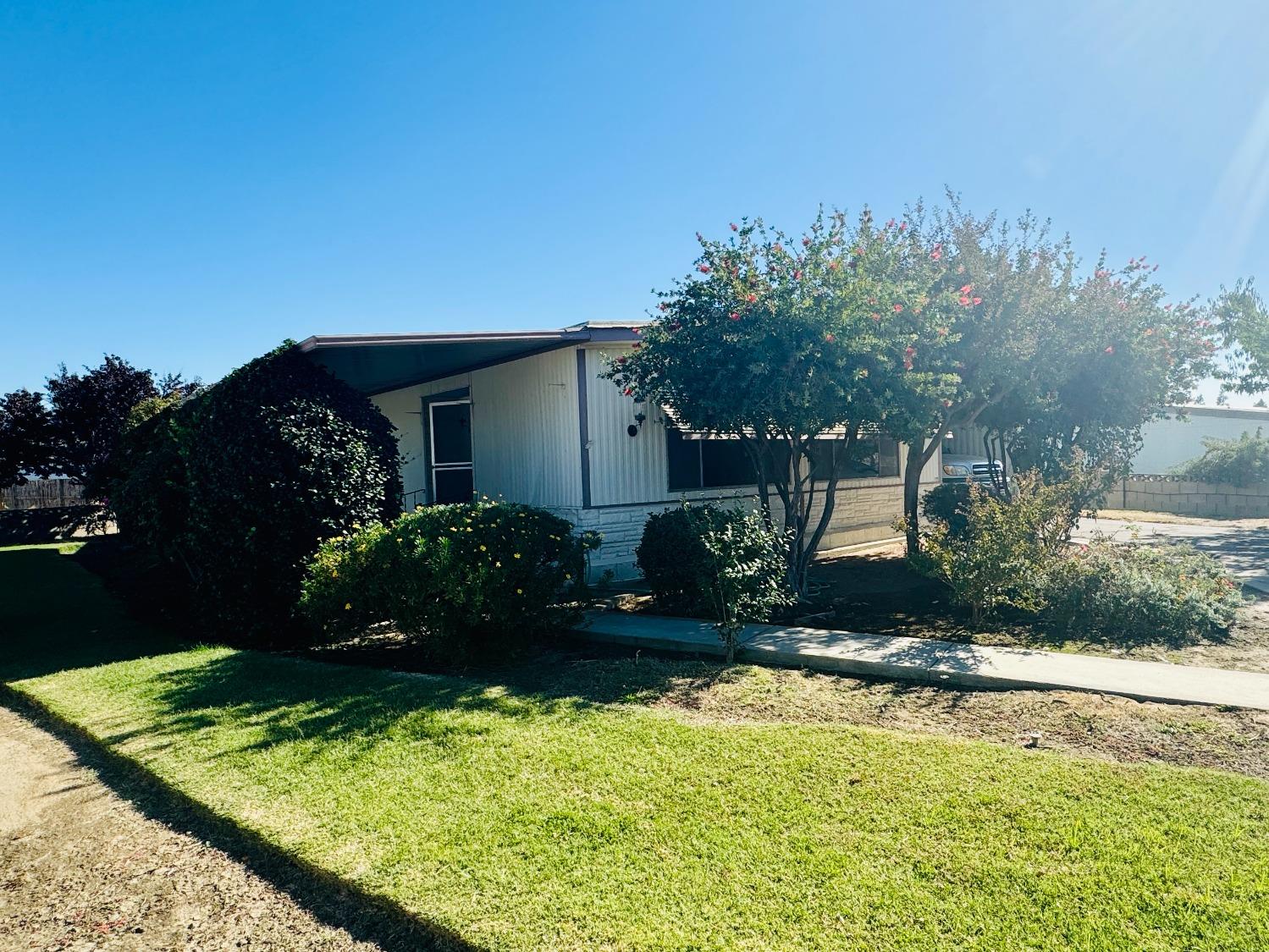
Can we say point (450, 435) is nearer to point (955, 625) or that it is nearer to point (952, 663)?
point (955, 625)

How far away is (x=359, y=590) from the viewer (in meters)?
7.00

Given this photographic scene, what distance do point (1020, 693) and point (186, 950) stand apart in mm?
5219

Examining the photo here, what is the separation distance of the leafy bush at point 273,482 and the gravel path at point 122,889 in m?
3.62

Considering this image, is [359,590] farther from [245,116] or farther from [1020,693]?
[245,116]

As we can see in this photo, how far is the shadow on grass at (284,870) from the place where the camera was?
2.97 m

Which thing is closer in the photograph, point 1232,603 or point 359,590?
point 359,590

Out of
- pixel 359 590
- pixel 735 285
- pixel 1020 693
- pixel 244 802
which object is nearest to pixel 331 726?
pixel 244 802

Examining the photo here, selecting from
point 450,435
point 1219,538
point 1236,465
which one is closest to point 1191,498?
point 1236,465

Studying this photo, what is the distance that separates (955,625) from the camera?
7.99 m

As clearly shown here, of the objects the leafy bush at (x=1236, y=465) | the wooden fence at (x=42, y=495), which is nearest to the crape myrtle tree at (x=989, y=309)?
the leafy bush at (x=1236, y=465)

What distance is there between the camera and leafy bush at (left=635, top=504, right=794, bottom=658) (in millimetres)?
6957

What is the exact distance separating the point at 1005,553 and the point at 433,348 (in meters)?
6.79

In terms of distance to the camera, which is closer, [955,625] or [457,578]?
[457,578]

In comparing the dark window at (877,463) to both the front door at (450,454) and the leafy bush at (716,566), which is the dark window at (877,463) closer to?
the leafy bush at (716,566)
